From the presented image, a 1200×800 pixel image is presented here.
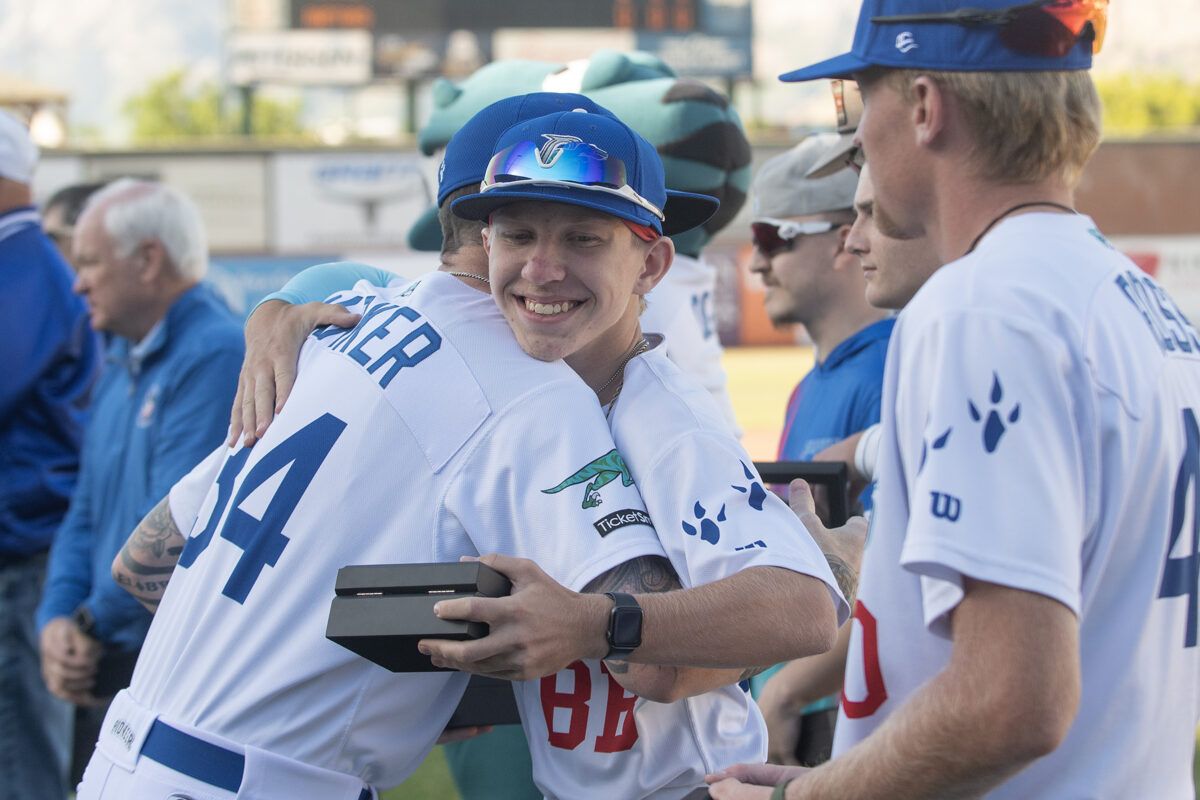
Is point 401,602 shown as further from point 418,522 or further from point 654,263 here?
point 654,263

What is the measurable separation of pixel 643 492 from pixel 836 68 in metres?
0.69

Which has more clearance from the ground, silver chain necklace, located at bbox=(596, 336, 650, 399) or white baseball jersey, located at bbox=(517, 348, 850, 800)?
silver chain necklace, located at bbox=(596, 336, 650, 399)

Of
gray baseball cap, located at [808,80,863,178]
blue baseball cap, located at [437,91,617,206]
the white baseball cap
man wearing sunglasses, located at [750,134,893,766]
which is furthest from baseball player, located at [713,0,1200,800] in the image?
the white baseball cap

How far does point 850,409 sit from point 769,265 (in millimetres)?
673

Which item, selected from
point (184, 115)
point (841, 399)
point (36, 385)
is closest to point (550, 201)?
point (841, 399)

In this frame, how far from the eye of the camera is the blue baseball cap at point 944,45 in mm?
1671

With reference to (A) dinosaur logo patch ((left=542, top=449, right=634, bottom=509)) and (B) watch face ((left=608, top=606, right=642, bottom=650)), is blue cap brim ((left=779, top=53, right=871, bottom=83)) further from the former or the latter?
(B) watch face ((left=608, top=606, right=642, bottom=650))

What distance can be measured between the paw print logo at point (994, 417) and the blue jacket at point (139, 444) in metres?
2.99

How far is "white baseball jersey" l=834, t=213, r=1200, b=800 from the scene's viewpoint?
4.88 feet

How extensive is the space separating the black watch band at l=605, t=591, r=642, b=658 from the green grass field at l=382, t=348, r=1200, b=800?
3.82m

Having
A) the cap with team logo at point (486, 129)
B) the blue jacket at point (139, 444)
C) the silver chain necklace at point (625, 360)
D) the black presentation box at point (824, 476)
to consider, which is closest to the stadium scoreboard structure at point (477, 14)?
the blue jacket at point (139, 444)

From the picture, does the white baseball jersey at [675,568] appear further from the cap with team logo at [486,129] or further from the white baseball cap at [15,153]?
the white baseball cap at [15,153]

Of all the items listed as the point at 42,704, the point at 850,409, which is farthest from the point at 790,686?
the point at 42,704

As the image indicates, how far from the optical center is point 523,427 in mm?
2129
